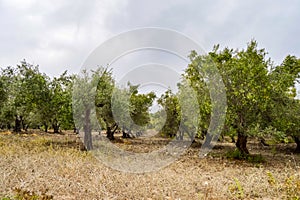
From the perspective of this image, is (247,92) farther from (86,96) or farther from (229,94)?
(86,96)

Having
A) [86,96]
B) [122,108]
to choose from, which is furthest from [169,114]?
[86,96]

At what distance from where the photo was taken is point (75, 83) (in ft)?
56.4

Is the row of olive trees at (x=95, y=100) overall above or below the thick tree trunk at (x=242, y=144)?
above

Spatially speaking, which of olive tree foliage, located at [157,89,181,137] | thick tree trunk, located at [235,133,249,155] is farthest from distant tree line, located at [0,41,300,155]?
olive tree foliage, located at [157,89,181,137]

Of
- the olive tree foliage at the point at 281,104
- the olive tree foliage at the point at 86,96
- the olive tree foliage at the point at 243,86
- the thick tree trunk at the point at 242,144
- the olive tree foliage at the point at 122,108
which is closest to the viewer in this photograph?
the olive tree foliage at the point at 243,86

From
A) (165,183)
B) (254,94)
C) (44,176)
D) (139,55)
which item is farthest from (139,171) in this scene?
(254,94)

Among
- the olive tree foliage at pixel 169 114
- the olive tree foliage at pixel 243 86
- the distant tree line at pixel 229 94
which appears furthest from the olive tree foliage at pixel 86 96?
the olive tree foliage at pixel 169 114

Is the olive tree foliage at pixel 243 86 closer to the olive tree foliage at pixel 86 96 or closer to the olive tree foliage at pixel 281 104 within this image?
the olive tree foliage at pixel 281 104

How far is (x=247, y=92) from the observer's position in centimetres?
1382

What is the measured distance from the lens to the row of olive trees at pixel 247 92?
44.6 feet

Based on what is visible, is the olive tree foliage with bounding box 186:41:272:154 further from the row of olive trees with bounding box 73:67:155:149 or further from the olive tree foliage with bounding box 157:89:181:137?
the olive tree foliage with bounding box 157:89:181:137

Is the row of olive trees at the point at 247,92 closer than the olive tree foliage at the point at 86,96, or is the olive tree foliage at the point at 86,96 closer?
the row of olive trees at the point at 247,92

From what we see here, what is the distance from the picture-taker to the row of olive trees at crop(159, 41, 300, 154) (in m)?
13.6

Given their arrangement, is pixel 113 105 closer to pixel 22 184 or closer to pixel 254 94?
pixel 254 94
